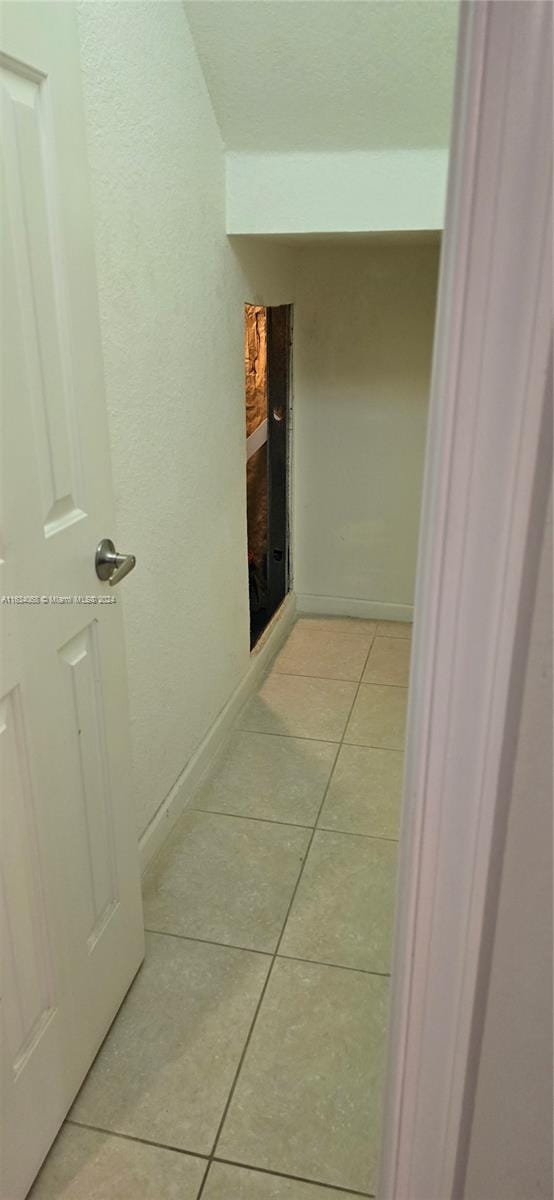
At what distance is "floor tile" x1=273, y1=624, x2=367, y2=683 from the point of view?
2.87 meters

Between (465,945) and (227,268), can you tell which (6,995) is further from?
(227,268)

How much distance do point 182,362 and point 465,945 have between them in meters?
1.48

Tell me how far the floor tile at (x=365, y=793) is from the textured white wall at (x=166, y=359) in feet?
1.33

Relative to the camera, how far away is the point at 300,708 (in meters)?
2.61

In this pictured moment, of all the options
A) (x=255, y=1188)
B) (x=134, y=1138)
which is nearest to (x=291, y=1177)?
(x=255, y=1188)

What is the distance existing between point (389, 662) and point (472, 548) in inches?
95.4

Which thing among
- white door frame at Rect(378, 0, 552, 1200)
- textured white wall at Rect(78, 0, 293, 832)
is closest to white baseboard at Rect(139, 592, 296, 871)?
textured white wall at Rect(78, 0, 293, 832)

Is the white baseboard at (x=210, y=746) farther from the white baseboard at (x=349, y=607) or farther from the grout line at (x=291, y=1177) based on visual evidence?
the grout line at (x=291, y=1177)

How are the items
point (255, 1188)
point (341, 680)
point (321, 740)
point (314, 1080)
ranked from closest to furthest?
point (255, 1188)
point (314, 1080)
point (321, 740)
point (341, 680)

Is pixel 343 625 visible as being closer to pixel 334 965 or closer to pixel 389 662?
pixel 389 662

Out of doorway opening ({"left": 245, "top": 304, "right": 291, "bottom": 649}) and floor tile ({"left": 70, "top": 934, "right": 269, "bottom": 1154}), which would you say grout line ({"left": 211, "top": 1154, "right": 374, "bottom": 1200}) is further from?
doorway opening ({"left": 245, "top": 304, "right": 291, "bottom": 649})

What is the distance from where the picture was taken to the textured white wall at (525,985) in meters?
0.58

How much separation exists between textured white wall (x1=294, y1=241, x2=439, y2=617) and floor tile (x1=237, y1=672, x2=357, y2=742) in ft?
2.21

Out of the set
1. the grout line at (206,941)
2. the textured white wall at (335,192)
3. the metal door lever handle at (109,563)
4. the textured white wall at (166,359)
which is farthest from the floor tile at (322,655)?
the metal door lever handle at (109,563)
